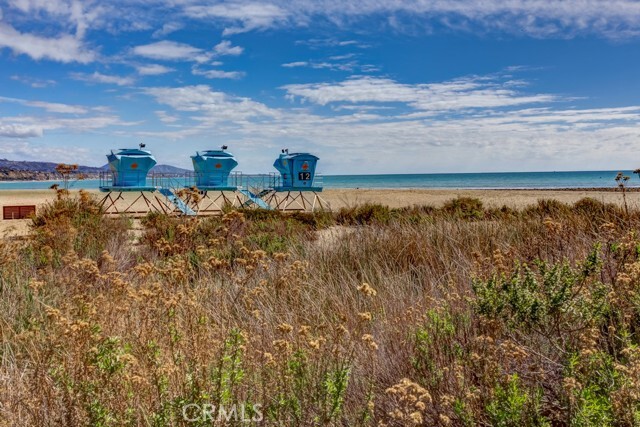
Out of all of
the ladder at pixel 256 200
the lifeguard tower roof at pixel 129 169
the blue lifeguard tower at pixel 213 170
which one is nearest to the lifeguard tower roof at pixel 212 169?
the blue lifeguard tower at pixel 213 170

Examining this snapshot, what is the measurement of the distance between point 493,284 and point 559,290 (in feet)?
1.36

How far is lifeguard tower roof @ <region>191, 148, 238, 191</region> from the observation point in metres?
24.9

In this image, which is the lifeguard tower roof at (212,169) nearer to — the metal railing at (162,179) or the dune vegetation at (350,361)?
the metal railing at (162,179)

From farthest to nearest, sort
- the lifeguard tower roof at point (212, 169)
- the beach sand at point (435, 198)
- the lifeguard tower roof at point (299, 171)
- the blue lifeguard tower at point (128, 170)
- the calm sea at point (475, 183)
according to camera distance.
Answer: the calm sea at point (475, 183), the beach sand at point (435, 198), the lifeguard tower roof at point (299, 171), the lifeguard tower roof at point (212, 169), the blue lifeguard tower at point (128, 170)

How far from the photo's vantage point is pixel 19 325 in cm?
472

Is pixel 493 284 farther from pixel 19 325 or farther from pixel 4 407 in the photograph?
pixel 19 325

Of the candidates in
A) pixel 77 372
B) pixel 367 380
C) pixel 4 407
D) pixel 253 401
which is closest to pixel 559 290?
pixel 367 380

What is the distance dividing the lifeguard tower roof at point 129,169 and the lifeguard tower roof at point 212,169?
7.10 ft

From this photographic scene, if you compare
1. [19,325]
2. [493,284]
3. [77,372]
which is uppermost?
[493,284]

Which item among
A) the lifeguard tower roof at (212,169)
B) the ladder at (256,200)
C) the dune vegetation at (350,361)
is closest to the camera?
the dune vegetation at (350,361)

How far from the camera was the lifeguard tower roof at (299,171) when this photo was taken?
25.7 m

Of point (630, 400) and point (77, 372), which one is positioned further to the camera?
point (77, 372)

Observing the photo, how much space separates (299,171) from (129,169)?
24.7 ft

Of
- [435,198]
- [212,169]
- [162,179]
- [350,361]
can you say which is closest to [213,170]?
[212,169]
